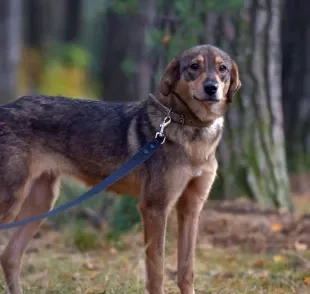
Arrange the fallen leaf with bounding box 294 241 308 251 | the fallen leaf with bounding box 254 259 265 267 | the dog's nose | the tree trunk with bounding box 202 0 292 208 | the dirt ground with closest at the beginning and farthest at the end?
1. the dog's nose
2. the fallen leaf with bounding box 254 259 265 267
3. the fallen leaf with bounding box 294 241 308 251
4. the dirt ground
5. the tree trunk with bounding box 202 0 292 208

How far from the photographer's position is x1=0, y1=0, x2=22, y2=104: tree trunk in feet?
59.1

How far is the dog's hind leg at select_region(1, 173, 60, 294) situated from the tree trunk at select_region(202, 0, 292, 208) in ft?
10.5

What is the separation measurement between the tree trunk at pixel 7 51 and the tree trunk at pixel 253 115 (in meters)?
8.78

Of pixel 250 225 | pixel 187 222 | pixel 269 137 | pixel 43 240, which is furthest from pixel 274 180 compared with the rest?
pixel 187 222

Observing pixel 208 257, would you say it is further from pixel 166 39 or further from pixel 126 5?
pixel 126 5

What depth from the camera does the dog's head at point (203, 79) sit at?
19.9 ft

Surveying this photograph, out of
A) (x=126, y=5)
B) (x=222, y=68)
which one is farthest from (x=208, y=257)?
(x=126, y=5)

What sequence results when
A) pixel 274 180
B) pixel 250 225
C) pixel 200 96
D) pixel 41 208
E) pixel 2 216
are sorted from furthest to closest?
1. pixel 274 180
2. pixel 250 225
3. pixel 41 208
4. pixel 2 216
5. pixel 200 96

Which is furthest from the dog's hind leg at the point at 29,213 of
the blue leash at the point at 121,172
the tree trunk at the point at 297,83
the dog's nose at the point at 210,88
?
the tree trunk at the point at 297,83

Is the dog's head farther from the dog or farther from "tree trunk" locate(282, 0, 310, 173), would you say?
"tree trunk" locate(282, 0, 310, 173)

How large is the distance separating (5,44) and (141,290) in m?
14.0

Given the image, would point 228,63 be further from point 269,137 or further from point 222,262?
point 269,137

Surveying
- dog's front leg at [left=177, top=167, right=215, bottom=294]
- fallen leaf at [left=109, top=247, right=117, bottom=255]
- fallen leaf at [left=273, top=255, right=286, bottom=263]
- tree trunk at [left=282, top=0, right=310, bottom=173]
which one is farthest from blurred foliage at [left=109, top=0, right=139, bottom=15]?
tree trunk at [left=282, top=0, right=310, bottom=173]

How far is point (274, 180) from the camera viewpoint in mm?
9844
